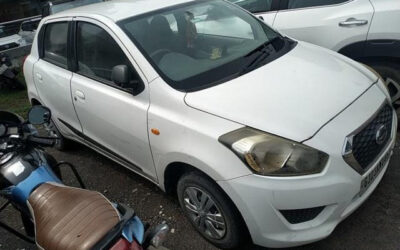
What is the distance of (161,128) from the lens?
270 centimetres

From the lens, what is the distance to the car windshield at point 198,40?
9.37ft

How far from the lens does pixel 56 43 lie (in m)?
3.97

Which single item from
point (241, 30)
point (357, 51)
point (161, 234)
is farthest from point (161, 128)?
point (357, 51)

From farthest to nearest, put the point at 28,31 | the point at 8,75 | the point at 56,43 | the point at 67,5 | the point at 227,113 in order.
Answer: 1. the point at 28,31
2. the point at 67,5
3. the point at 8,75
4. the point at 56,43
5. the point at 227,113

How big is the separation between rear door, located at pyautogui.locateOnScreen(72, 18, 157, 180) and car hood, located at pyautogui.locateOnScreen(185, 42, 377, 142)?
20.7 inches

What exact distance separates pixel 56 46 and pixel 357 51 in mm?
3078

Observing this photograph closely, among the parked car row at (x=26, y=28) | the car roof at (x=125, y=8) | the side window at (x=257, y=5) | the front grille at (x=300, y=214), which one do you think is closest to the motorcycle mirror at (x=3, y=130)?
the car roof at (x=125, y=8)

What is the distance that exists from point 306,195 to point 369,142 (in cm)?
60

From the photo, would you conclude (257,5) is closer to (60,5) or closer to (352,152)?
(352,152)

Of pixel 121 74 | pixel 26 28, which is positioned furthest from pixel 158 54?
pixel 26 28

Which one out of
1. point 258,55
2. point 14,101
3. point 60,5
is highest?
point 258,55

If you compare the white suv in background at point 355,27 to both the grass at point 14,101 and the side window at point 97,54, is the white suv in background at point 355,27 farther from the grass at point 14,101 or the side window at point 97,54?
the grass at point 14,101

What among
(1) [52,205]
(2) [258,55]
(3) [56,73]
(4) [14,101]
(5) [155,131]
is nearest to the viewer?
(1) [52,205]

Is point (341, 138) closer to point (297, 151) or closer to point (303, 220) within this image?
point (297, 151)
